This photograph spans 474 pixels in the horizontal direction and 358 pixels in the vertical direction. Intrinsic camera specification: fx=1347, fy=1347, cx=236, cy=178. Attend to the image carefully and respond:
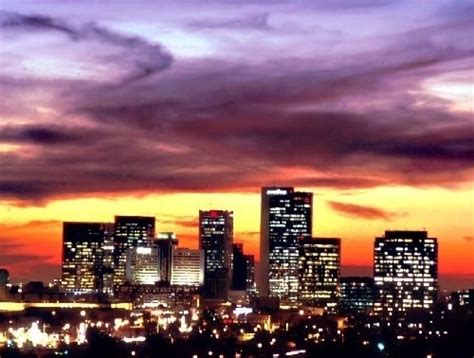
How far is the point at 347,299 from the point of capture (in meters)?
176

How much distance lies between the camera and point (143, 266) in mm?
169250

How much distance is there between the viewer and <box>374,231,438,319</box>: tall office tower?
16425 cm

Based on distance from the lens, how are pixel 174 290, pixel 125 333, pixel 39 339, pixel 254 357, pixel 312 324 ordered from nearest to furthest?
pixel 254 357
pixel 39 339
pixel 125 333
pixel 312 324
pixel 174 290

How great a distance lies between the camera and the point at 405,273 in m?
168

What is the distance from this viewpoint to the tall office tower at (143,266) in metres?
169

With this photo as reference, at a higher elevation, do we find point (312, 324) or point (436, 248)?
point (436, 248)

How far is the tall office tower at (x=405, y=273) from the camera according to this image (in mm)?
164250

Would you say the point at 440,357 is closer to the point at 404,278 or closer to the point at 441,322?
the point at 441,322

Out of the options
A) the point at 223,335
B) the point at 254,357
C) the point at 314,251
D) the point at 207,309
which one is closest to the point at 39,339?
the point at 223,335

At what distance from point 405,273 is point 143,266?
32.8m

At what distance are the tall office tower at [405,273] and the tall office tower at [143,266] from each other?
27885 mm

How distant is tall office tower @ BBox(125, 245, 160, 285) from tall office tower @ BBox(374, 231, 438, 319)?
27.9m

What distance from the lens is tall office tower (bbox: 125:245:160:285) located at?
169 metres

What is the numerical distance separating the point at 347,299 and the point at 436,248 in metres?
14.3
